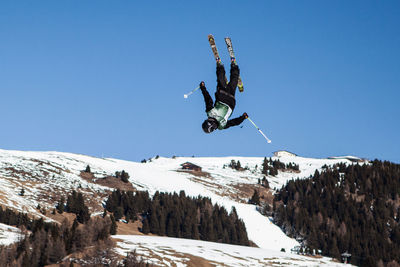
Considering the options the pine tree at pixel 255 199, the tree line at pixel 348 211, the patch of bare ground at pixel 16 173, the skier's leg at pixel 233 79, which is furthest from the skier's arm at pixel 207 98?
the pine tree at pixel 255 199

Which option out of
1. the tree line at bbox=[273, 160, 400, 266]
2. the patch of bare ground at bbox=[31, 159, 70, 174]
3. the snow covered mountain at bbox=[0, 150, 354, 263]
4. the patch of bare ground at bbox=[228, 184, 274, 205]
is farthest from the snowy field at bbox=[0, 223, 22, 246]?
the patch of bare ground at bbox=[228, 184, 274, 205]

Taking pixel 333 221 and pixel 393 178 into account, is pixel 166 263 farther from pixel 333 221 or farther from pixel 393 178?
pixel 393 178

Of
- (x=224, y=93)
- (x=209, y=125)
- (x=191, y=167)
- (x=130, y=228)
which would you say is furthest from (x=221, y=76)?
(x=191, y=167)

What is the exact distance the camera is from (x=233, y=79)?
22.9 metres

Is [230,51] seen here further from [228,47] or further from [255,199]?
[255,199]

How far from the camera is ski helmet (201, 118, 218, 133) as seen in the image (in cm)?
2142

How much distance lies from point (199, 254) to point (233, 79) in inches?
2138

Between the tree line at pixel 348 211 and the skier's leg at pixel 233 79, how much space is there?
8883 cm

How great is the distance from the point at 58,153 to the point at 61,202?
5991 cm

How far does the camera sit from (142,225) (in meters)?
107

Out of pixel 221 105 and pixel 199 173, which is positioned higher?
pixel 199 173

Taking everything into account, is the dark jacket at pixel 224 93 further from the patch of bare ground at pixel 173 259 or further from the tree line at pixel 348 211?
the tree line at pixel 348 211

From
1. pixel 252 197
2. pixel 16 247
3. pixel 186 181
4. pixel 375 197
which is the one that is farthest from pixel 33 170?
pixel 375 197

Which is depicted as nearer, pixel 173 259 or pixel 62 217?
pixel 173 259
